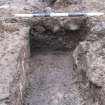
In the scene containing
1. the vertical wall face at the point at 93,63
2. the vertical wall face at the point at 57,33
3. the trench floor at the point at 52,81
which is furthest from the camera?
the vertical wall face at the point at 57,33

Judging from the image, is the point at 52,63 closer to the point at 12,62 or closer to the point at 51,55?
the point at 51,55

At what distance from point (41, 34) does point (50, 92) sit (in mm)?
1191

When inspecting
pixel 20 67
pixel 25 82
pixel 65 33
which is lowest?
pixel 25 82

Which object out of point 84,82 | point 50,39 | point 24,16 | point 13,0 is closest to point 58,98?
point 84,82

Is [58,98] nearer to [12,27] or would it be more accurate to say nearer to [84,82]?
[84,82]

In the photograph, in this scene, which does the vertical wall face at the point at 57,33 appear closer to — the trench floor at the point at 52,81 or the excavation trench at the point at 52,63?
the excavation trench at the point at 52,63

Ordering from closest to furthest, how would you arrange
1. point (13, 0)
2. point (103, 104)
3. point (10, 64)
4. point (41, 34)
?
point (103, 104) < point (10, 64) < point (41, 34) < point (13, 0)

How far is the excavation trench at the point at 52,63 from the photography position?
418cm

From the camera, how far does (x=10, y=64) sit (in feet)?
12.1

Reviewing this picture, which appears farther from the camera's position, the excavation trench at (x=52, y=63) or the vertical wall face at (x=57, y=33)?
the vertical wall face at (x=57, y=33)

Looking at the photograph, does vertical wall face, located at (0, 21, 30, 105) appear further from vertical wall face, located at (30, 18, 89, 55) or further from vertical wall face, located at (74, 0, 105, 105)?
vertical wall face, located at (74, 0, 105, 105)

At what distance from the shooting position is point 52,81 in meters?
4.50

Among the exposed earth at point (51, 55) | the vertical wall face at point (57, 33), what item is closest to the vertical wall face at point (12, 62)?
the exposed earth at point (51, 55)

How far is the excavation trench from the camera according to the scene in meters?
4.18
